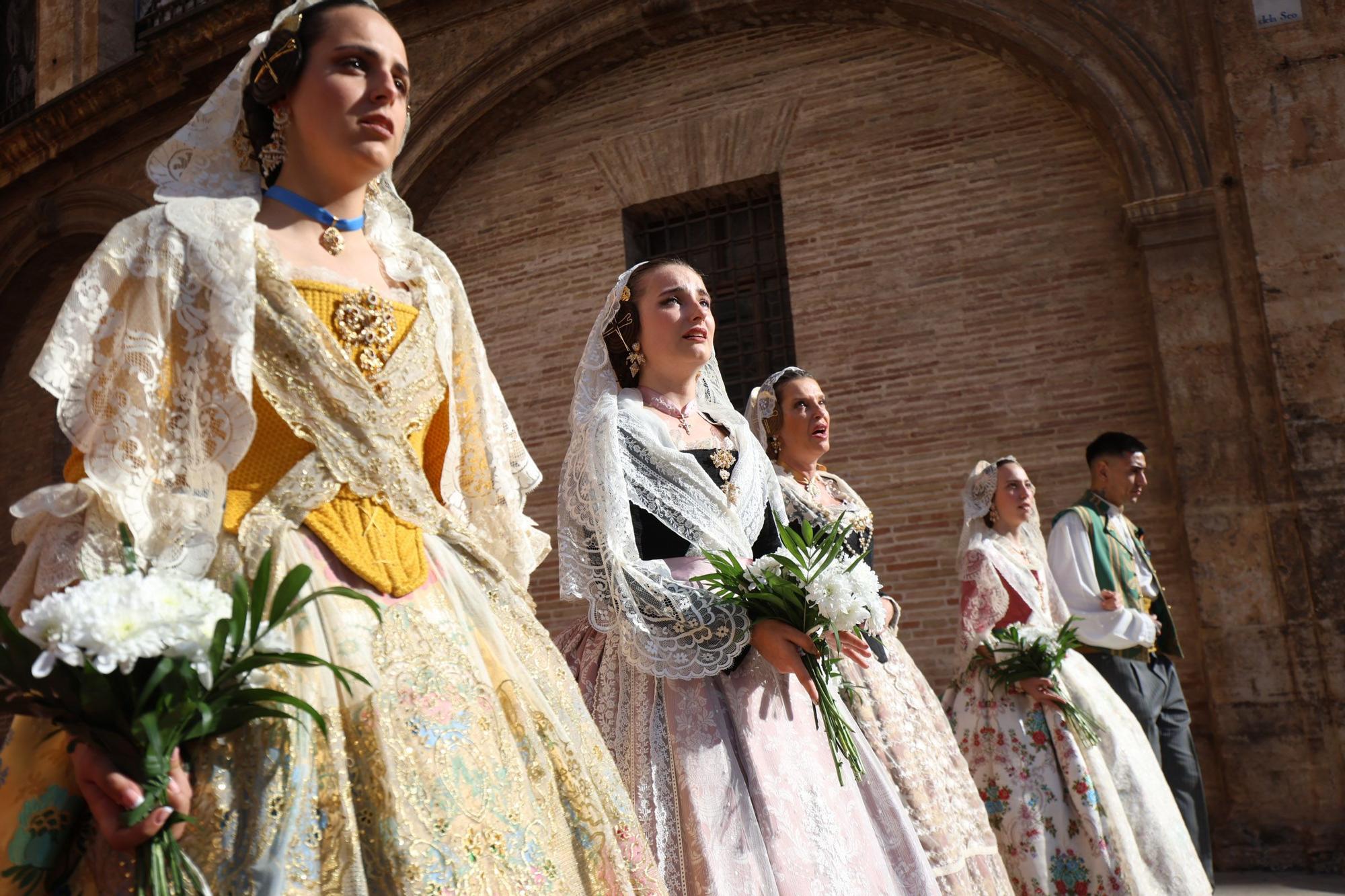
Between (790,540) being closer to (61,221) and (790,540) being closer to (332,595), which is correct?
(332,595)

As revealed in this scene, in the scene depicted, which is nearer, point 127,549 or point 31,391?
point 127,549

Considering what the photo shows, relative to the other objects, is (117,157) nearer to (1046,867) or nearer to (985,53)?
(985,53)

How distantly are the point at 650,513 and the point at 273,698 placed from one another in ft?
5.81

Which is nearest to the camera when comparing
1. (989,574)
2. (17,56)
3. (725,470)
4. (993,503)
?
(725,470)

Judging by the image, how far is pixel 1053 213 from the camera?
8938 millimetres

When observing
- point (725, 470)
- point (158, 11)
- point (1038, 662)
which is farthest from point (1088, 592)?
point (158, 11)

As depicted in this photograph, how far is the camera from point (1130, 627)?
659cm

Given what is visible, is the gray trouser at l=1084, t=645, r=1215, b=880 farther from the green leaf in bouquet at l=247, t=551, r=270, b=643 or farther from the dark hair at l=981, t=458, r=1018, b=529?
the green leaf in bouquet at l=247, t=551, r=270, b=643

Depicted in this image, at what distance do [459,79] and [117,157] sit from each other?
4.26 m

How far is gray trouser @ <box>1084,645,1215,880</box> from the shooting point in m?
6.67

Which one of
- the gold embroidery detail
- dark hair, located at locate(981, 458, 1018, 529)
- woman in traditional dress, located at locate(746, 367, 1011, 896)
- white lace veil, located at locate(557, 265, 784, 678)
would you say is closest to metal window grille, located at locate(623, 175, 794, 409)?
dark hair, located at locate(981, 458, 1018, 529)

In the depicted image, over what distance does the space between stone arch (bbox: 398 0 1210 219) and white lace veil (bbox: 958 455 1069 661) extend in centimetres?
323

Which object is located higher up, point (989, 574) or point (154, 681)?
point (989, 574)

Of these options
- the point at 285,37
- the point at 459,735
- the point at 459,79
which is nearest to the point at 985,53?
the point at 459,79
